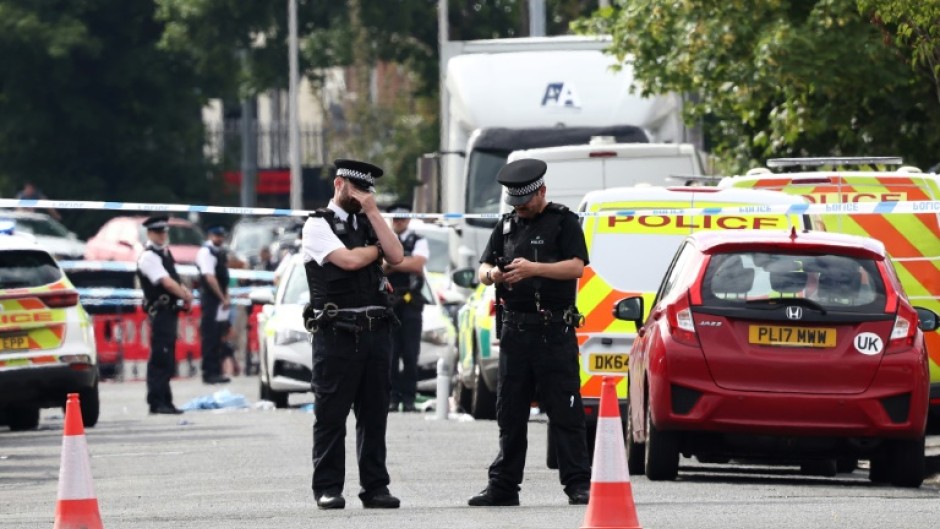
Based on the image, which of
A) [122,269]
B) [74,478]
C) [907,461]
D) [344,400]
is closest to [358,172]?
[344,400]

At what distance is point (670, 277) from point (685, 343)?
36.2 inches

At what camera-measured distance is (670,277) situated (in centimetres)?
1463

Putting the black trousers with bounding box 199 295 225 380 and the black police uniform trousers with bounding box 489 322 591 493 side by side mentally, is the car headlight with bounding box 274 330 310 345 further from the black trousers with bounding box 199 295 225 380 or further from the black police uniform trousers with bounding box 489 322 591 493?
the black police uniform trousers with bounding box 489 322 591 493

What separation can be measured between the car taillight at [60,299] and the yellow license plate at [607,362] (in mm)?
5424

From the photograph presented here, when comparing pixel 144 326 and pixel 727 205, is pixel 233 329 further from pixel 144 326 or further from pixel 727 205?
pixel 727 205

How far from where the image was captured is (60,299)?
20.4 m

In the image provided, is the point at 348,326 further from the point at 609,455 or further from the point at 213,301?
the point at 213,301

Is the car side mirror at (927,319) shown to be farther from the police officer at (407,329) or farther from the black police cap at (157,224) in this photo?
the black police cap at (157,224)

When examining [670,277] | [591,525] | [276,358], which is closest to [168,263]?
[276,358]

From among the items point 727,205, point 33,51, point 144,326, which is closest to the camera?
point 727,205

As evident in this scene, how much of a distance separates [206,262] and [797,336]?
16.8m

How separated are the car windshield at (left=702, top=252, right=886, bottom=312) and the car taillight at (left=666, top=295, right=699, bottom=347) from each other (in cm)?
12

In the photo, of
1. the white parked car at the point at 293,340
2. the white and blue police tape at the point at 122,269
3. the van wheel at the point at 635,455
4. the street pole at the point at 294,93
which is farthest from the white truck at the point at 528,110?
the street pole at the point at 294,93

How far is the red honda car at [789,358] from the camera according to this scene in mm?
13617
